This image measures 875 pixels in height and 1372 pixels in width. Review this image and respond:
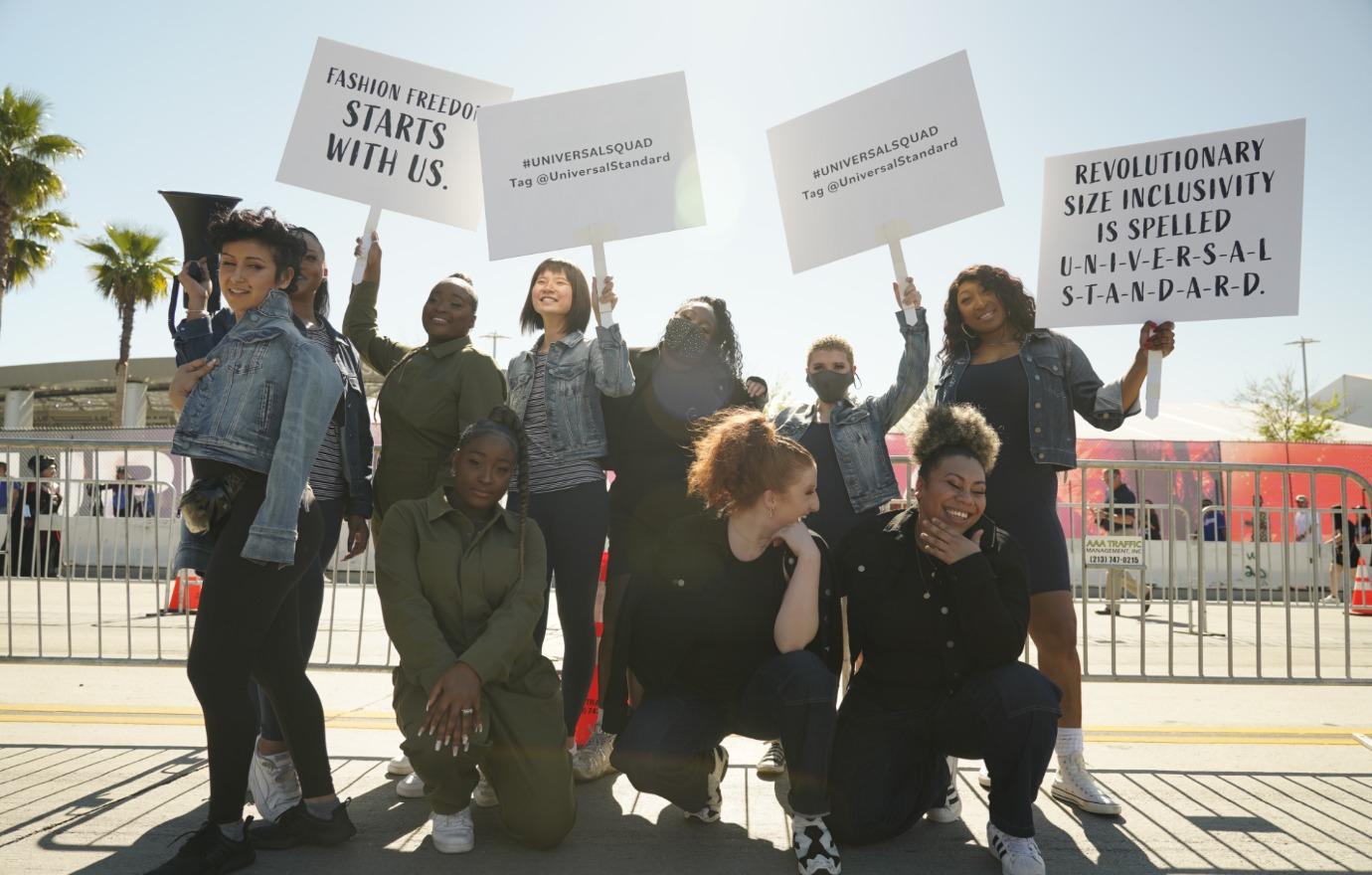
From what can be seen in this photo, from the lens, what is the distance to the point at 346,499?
378cm

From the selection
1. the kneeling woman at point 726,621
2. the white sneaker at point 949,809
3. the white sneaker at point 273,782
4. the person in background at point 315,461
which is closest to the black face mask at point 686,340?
the kneeling woman at point 726,621

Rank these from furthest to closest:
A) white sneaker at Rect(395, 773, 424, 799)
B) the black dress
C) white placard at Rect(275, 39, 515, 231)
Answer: white placard at Rect(275, 39, 515, 231), the black dress, white sneaker at Rect(395, 773, 424, 799)

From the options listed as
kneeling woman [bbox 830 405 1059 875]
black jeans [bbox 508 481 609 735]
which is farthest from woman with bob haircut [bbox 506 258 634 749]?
kneeling woman [bbox 830 405 1059 875]

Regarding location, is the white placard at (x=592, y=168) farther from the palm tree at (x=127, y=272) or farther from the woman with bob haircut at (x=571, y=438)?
the palm tree at (x=127, y=272)

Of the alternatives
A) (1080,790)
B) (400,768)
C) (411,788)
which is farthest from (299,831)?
(1080,790)

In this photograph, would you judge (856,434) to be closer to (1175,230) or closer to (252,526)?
(1175,230)

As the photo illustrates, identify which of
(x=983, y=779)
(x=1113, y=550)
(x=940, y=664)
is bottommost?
(x=983, y=779)

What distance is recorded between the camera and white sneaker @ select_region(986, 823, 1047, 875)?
9.32ft

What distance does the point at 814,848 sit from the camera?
286cm

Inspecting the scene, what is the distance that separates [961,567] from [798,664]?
60 cm

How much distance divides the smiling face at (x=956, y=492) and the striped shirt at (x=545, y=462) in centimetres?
137

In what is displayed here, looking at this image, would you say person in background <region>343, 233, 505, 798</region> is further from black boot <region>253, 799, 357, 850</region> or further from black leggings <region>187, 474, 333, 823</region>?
black leggings <region>187, 474, 333, 823</region>

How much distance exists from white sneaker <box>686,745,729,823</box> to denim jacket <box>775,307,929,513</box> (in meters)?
1.23

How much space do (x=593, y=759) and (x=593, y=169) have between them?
2.59 m
